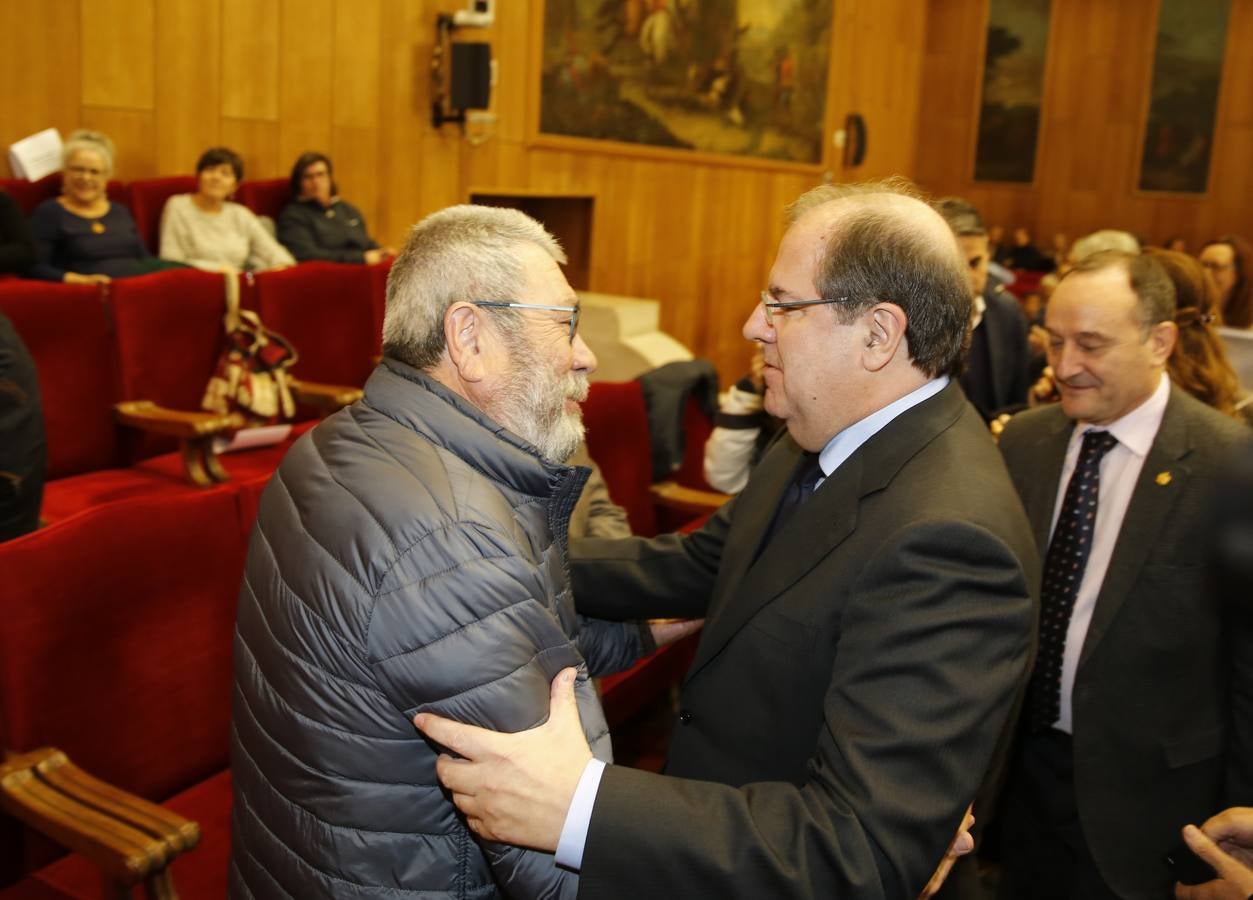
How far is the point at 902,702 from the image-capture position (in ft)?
4.66

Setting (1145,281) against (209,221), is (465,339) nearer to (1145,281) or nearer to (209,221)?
(1145,281)

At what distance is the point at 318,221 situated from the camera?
6652mm

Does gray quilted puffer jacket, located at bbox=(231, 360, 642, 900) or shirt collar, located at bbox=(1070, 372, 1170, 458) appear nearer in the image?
gray quilted puffer jacket, located at bbox=(231, 360, 642, 900)

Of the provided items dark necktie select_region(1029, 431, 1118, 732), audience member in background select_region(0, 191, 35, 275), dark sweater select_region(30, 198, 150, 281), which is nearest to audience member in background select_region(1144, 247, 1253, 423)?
dark necktie select_region(1029, 431, 1118, 732)

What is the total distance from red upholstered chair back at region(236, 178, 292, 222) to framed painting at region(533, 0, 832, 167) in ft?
7.54

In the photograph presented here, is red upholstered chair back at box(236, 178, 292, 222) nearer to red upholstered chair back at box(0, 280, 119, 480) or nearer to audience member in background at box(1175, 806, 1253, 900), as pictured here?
red upholstered chair back at box(0, 280, 119, 480)

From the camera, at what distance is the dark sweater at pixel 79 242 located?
5.35 meters

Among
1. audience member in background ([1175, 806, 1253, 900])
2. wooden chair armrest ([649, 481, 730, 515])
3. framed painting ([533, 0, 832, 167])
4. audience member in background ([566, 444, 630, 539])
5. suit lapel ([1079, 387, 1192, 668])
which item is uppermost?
framed painting ([533, 0, 832, 167])

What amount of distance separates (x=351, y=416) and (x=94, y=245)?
454cm

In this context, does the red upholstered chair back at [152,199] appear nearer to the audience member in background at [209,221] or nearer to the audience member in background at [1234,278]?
the audience member in background at [209,221]

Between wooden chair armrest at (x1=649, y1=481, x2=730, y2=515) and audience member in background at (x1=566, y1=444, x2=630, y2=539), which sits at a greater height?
audience member in background at (x1=566, y1=444, x2=630, y2=539)

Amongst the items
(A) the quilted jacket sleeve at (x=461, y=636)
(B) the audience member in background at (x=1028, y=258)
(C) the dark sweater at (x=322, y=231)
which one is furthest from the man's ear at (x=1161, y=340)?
(B) the audience member in background at (x=1028, y=258)

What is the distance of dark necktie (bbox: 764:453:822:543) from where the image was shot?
190 cm

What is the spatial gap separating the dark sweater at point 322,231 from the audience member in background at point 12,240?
169 cm
